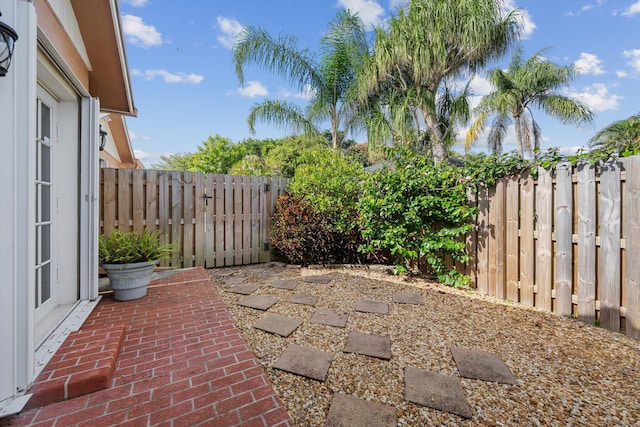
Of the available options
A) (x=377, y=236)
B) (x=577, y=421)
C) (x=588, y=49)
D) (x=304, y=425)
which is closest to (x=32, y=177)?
(x=304, y=425)

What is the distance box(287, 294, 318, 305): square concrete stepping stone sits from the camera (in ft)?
10.1

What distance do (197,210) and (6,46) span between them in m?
3.46

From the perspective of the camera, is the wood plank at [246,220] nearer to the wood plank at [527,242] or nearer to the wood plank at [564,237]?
the wood plank at [527,242]

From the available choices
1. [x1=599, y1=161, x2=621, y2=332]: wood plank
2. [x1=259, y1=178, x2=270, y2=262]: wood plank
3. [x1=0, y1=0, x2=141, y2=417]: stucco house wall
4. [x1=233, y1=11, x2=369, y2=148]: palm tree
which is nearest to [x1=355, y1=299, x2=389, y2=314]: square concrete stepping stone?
[x1=599, y1=161, x2=621, y2=332]: wood plank

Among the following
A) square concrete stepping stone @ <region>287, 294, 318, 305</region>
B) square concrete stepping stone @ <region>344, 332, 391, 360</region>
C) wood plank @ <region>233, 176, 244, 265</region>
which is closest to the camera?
square concrete stepping stone @ <region>344, 332, 391, 360</region>

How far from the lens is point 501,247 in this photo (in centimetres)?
329

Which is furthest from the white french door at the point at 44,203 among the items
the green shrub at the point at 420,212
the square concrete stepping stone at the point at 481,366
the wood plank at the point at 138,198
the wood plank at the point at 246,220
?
the green shrub at the point at 420,212

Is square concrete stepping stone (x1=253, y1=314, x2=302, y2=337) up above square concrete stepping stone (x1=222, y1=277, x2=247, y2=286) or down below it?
below

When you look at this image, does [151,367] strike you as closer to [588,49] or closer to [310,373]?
[310,373]

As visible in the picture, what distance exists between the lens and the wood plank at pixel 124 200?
13.5 feet

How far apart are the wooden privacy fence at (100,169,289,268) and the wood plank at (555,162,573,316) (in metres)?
4.14

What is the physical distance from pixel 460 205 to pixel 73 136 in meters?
4.41

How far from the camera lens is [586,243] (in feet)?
8.36

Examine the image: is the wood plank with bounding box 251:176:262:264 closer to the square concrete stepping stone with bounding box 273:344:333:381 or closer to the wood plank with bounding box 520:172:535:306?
the square concrete stepping stone with bounding box 273:344:333:381
